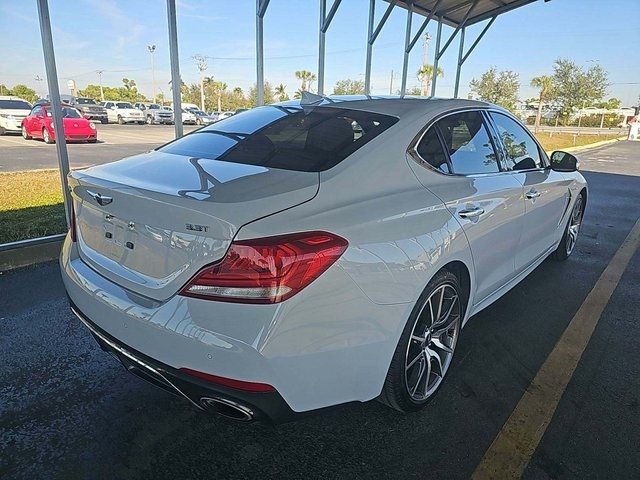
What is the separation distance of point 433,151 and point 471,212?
39 cm

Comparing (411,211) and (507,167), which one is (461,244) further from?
(507,167)

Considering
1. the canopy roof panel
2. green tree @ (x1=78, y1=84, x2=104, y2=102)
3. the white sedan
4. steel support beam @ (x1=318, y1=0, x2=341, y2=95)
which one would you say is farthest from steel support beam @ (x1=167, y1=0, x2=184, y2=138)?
green tree @ (x1=78, y1=84, x2=104, y2=102)

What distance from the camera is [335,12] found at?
305 inches

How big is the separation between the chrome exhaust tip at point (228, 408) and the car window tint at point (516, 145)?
8.03 ft

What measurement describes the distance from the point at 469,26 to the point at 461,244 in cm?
1076

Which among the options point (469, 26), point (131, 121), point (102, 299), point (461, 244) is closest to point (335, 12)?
point (469, 26)

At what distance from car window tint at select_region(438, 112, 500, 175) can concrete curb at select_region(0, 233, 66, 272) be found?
3.88 m

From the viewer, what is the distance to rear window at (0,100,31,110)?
1848 centimetres

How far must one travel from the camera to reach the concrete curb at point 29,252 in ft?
13.6

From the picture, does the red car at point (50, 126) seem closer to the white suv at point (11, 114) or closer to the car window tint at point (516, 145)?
the white suv at point (11, 114)

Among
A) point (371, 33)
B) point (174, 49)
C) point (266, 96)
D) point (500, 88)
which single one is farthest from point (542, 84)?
point (174, 49)

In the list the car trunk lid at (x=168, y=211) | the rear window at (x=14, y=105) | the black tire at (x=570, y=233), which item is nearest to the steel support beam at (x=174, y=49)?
the car trunk lid at (x=168, y=211)

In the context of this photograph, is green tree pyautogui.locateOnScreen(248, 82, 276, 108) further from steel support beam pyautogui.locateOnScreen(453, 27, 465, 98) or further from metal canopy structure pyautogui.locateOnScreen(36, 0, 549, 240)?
steel support beam pyautogui.locateOnScreen(453, 27, 465, 98)

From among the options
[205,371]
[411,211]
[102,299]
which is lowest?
[205,371]
